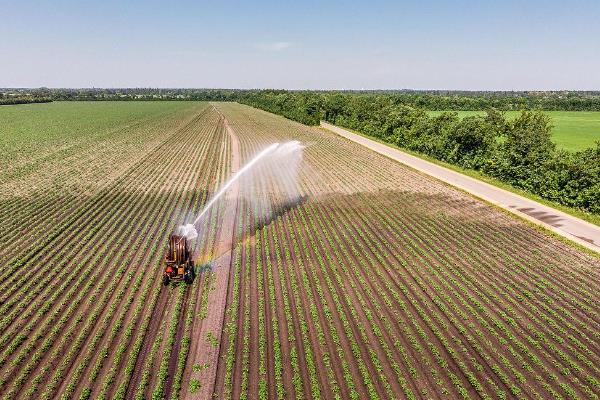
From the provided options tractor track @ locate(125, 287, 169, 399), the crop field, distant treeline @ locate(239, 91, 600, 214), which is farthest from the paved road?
tractor track @ locate(125, 287, 169, 399)

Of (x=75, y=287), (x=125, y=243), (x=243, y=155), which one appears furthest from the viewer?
(x=243, y=155)

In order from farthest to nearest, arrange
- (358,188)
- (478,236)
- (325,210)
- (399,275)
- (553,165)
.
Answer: (358,188) < (553,165) < (325,210) < (478,236) < (399,275)

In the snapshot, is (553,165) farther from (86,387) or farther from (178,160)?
(178,160)

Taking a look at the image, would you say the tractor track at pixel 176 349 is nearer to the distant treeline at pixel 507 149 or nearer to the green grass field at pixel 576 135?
the distant treeline at pixel 507 149

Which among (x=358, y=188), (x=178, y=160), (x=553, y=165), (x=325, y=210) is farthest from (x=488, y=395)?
(x=178, y=160)

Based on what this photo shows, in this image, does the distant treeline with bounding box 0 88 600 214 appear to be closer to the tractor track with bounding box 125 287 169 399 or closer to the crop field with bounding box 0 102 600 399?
the crop field with bounding box 0 102 600 399

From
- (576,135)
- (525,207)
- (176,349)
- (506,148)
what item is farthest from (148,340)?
(576,135)

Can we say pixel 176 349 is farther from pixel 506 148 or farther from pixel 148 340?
pixel 506 148
